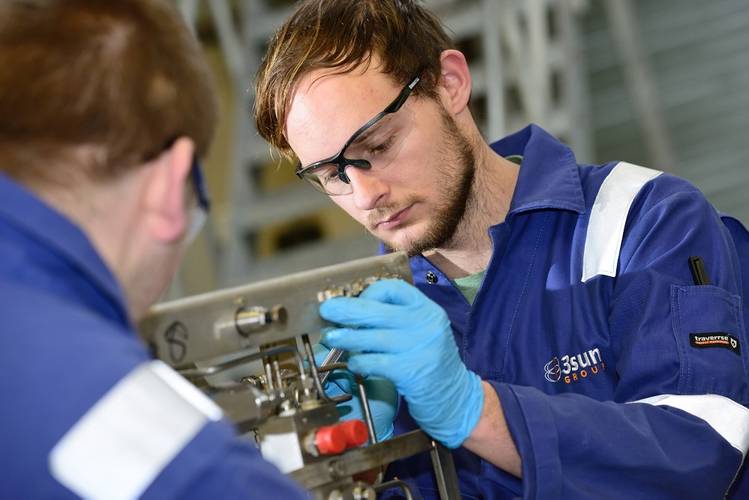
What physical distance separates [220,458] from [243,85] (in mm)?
3420

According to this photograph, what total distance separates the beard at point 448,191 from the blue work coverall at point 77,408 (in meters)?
1.14

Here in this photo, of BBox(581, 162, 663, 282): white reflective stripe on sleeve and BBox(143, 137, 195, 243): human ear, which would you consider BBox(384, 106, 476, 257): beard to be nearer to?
BBox(581, 162, 663, 282): white reflective stripe on sleeve

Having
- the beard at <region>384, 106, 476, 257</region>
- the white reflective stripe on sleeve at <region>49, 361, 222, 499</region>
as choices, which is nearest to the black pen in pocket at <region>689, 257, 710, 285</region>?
the beard at <region>384, 106, 476, 257</region>

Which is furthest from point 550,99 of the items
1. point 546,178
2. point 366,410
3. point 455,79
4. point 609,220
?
point 366,410

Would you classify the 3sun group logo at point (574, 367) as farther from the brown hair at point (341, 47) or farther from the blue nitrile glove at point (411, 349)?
the brown hair at point (341, 47)

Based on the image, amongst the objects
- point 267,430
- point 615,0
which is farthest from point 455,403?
point 615,0

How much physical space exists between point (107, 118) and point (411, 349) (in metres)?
0.66

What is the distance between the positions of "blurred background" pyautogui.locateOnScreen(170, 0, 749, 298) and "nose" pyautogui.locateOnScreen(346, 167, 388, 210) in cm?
184

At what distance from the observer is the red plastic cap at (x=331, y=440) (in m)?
1.35

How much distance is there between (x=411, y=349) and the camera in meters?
1.50

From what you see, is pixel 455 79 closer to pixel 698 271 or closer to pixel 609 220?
pixel 609 220

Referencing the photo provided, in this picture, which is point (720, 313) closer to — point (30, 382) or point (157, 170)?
point (157, 170)

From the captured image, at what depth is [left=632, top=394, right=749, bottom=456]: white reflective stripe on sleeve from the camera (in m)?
1.68

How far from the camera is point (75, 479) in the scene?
87 cm
